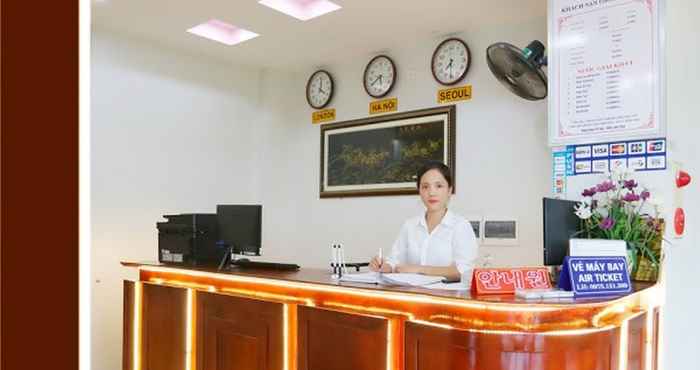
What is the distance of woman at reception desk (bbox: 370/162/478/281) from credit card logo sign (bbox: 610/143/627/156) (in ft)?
2.80

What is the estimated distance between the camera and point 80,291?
1.73 feet

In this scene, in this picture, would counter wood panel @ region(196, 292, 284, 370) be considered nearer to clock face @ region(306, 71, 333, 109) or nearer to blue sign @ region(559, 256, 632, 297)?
blue sign @ region(559, 256, 632, 297)

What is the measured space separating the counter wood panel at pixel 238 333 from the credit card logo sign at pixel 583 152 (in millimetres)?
1821

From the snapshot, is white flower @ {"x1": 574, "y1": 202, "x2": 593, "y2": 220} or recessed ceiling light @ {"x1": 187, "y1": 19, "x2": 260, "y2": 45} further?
recessed ceiling light @ {"x1": 187, "y1": 19, "x2": 260, "y2": 45}

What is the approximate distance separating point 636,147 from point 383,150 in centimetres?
233

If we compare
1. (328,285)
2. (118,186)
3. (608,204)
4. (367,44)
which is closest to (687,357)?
(608,204)

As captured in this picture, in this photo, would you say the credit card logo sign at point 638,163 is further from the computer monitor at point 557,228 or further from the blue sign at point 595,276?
the blue sign at point 595,276

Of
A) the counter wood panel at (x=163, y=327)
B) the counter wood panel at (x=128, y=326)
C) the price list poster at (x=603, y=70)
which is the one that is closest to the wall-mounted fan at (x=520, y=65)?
the price list poster at (x=603, y=70)

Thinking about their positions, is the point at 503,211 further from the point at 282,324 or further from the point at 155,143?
the point at 155,143

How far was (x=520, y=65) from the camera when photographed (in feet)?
11.3

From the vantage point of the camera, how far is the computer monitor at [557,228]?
8.28 feet

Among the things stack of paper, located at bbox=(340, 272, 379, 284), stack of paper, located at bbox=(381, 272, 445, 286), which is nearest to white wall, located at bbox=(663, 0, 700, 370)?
stack of paper, located at bbox=(381, 272, 445, 286)

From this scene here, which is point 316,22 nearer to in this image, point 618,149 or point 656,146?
point 618,149

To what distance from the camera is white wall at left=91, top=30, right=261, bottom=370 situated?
14.9 feet
